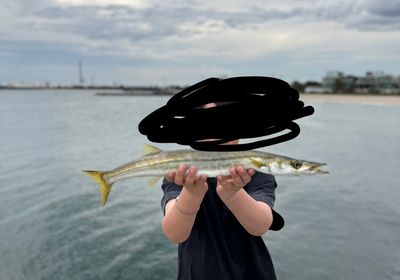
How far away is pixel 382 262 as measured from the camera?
Answer: 8836 millimetres

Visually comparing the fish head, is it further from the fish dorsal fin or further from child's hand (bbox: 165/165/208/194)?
the fish dorsal fin

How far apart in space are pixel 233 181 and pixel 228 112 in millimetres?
407

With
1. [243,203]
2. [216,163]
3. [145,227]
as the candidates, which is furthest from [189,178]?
[145,227]

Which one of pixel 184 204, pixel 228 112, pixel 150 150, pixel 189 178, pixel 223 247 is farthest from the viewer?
pixel 150 150

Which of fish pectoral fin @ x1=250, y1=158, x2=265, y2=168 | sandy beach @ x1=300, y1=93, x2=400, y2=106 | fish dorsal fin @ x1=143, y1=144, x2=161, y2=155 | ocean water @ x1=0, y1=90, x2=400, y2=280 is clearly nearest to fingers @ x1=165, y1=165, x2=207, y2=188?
fish pectoral fin @ x1=250, y1=158, x2=265, y2=168

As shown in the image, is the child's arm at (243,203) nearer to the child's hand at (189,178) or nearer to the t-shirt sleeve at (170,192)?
the child's hand at (189,178)

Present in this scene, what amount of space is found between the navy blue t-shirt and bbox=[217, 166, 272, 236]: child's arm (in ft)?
0.38

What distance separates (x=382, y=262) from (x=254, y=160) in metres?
7.31

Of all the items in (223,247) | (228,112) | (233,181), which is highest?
(228,112)

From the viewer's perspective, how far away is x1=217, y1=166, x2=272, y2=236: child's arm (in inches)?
99.0

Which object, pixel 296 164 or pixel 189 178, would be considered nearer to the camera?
pixel 189 178

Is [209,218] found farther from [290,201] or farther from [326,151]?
[326,151]

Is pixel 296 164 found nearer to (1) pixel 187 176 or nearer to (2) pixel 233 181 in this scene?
(2) pixel 233 181

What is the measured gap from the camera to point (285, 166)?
2.73 meters
